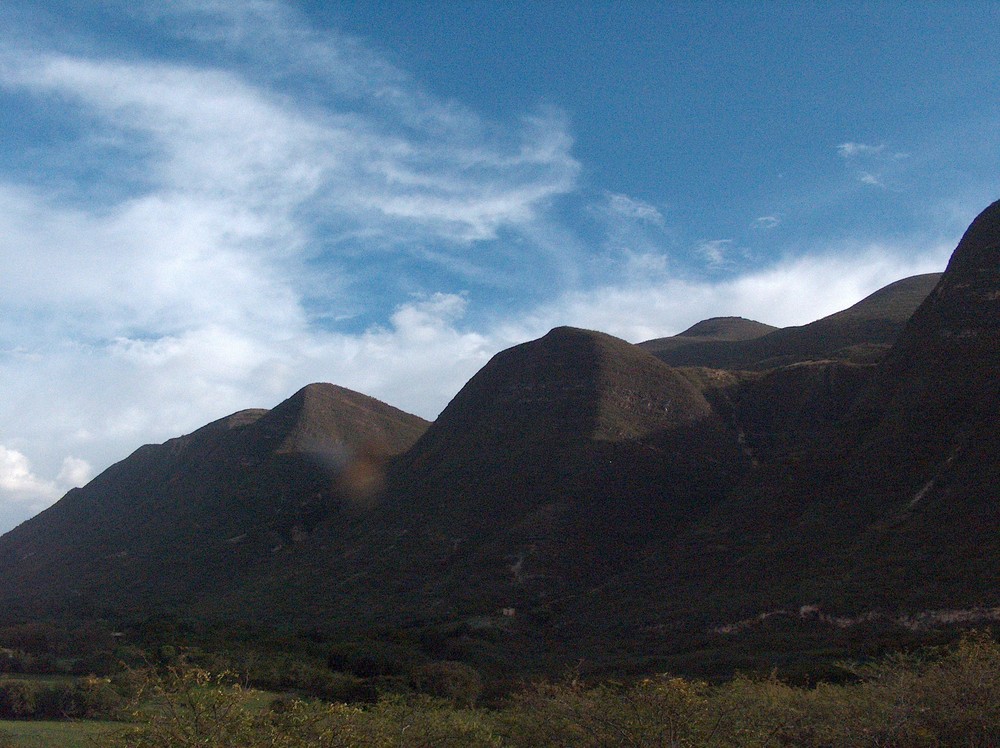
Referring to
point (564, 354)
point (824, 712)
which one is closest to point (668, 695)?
point (824, 712)

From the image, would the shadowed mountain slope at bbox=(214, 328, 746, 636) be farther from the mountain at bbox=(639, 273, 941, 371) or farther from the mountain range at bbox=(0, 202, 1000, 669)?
the mountain at bbox=(639, 273, 941, 371)

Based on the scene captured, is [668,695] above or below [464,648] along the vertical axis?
above

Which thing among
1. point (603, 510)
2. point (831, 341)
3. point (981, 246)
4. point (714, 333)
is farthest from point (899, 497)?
point (714, 333)

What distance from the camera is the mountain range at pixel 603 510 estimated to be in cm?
4278

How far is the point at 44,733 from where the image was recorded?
23953 mm

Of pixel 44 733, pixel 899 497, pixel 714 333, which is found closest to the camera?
pixel 44 733

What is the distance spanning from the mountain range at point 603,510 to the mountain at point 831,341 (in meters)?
0.70

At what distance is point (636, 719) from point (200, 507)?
86273 millimetres

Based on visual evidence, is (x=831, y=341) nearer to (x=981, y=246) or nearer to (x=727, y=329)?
(x=981, y=246)

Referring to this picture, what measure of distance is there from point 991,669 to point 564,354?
2713 inches

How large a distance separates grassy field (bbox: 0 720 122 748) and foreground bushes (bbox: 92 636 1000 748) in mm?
8984

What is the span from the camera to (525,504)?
2571 inches

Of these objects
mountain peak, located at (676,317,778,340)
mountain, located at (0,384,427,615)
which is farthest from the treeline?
mountain peak, located at (676,317,778,340)

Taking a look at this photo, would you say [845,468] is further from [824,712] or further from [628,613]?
[824,712]
